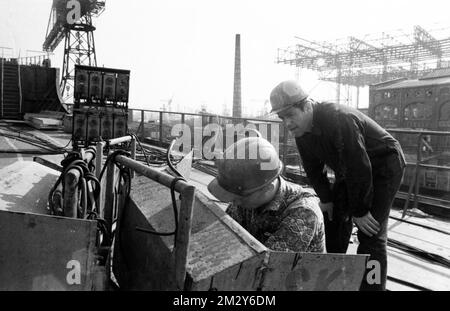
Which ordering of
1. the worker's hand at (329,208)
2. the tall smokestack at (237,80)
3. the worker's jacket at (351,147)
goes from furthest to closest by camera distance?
the tall smokestack at (237,80), the worker's hand at (329,208), the worker's jacket at (351,147)

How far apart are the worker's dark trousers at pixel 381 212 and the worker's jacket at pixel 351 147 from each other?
24mm

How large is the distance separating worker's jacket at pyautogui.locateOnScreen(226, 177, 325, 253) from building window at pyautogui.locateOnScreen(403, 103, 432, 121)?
30874 mm

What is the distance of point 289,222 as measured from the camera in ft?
7.23

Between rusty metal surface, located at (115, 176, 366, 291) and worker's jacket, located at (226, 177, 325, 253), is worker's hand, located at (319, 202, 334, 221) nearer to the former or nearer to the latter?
worker's jacket, located at (226, 177, 325, 253)

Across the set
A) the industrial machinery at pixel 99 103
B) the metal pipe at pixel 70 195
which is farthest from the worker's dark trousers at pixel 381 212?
the industrial machinery at pixel 99 103

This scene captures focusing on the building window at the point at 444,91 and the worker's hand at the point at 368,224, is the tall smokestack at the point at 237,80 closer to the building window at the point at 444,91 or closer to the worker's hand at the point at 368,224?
the building window at the point at 444,91

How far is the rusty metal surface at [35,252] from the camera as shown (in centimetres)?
183

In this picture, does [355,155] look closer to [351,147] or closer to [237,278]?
[351,147]

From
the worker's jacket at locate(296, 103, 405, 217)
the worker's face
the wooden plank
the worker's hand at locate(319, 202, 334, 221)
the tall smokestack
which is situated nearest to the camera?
the wooden plank

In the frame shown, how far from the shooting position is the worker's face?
295 cm

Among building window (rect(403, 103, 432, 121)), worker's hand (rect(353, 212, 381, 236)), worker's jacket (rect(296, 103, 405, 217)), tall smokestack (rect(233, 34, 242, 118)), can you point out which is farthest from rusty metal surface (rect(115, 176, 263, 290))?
tall smokestack (rect(233, 34, 242, 118))

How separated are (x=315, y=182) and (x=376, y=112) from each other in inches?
1312

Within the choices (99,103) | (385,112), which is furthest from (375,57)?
(99,103)
